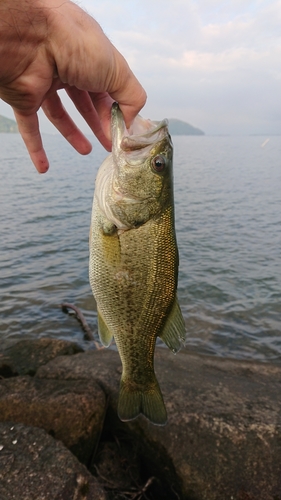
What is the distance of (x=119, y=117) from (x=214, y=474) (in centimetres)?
341

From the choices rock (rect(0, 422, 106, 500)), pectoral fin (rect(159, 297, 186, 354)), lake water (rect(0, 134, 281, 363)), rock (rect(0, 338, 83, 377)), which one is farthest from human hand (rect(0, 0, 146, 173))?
lake water (rect(0, 134, 281, 363))

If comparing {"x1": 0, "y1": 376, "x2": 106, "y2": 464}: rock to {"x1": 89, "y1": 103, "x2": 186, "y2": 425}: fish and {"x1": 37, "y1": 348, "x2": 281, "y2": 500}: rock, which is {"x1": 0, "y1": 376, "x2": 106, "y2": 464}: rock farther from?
{"x1": 89, "y1": 103, "x2": 186, "y2": 425}: fish

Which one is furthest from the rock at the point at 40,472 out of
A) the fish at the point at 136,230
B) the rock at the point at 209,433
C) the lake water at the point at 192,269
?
the lake water at the point at 192,269

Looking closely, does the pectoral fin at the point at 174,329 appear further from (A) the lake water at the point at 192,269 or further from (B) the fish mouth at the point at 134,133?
(A) the lake water at the point at 192,269

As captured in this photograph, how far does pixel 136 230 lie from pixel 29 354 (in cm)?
450

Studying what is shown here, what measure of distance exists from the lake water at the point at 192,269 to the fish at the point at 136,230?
5.29 m

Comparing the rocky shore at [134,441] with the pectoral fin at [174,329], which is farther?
the rocky shore at [134,441]

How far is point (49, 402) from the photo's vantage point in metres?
4.12

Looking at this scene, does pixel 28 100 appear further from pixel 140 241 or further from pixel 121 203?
pixel 140 241

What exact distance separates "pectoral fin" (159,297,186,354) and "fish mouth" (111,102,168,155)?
4.12ft

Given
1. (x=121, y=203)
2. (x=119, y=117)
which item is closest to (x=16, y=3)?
(x=119, y=117)

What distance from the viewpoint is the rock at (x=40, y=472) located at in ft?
9.99

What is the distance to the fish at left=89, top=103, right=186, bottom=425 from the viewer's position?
2727mm

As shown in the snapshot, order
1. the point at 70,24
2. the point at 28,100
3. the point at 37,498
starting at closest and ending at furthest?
1. the point at 70,24
2. the point at 28,100
3. the point at 37,498
